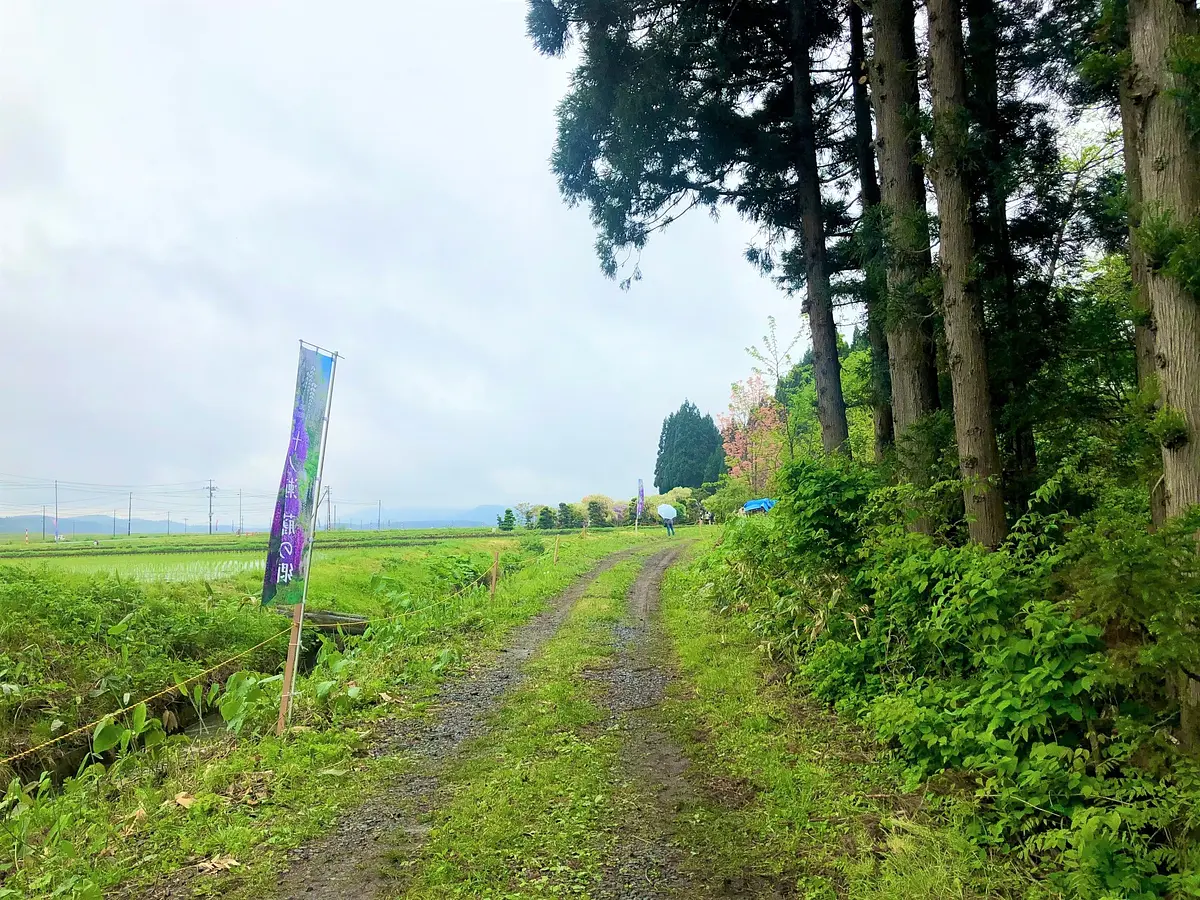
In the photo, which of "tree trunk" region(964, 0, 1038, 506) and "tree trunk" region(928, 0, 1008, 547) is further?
"tree trunk" region(964, 0, 1038, 506)

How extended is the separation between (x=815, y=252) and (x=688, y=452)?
40335mm

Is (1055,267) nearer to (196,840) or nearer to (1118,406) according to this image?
(1118,406)

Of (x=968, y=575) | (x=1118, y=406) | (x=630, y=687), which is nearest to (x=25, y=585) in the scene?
(x=630, y=687)

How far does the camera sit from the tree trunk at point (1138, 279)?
12.1ft

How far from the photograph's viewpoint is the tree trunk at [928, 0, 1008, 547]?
185 inches

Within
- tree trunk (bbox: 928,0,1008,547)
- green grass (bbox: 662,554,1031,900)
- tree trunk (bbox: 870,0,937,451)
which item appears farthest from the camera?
tree trunk (bbox: 870,0,937,451)

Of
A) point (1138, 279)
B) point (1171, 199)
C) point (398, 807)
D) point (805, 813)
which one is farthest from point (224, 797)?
point (1138, 279)

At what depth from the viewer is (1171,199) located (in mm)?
3479

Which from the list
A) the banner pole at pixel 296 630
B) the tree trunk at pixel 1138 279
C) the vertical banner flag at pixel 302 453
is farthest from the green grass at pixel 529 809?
the tree trunk at pixel 1138 279

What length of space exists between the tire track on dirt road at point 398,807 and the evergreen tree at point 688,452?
4134 centimetres

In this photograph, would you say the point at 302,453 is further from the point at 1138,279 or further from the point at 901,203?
the point at 1138,279

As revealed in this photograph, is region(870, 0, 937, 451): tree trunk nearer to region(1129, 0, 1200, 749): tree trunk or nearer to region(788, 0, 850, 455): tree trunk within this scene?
region(1129, 0, 1200, 749): tree trunk

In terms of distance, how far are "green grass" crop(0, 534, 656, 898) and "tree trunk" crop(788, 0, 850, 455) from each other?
628cm

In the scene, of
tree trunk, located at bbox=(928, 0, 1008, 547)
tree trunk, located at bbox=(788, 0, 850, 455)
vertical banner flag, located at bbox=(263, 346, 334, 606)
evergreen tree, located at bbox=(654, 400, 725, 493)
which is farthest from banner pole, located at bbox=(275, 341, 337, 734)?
evergreen tree, located at bbox=(654, 400, 725, 493)
